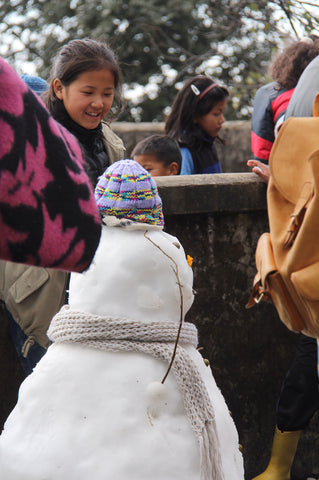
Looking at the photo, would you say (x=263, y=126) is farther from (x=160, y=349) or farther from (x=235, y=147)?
(x=235, y=147)

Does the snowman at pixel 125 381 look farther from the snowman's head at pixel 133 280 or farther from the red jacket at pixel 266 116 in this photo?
the red jacket at pixel 266 116

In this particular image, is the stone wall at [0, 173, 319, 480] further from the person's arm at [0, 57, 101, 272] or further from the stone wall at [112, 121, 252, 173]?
the stone wall at [112, 121, 252, 173]

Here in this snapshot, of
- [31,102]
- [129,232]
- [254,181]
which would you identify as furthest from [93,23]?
[31,102]

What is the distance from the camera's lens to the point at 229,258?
3475mm

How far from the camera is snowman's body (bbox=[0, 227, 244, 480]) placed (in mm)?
2201

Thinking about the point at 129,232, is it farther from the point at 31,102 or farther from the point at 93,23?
the point at 93,23

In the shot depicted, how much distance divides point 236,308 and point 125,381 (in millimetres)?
1323

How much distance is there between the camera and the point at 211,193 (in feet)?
11.1

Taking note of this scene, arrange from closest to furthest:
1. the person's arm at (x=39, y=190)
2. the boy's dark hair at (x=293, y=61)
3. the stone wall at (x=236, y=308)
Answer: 1. the person's arm at (x=39, y=190)
2. the stone wall at (x=236, y=308)
3. the boy's dark hair at (x=293, y=61)

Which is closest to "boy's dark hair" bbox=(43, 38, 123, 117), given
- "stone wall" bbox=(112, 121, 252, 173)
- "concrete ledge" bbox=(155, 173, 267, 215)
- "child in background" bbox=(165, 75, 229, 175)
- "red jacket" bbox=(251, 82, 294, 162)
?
"concrete ledge" bbox=(155, 173, 267, 215)

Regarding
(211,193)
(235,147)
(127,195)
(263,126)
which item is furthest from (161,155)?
(235,147)

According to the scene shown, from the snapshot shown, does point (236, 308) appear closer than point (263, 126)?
Yes

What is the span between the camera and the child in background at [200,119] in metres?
4.66

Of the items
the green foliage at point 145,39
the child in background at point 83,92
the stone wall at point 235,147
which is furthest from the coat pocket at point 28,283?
A: the green foliage at point 145,39
